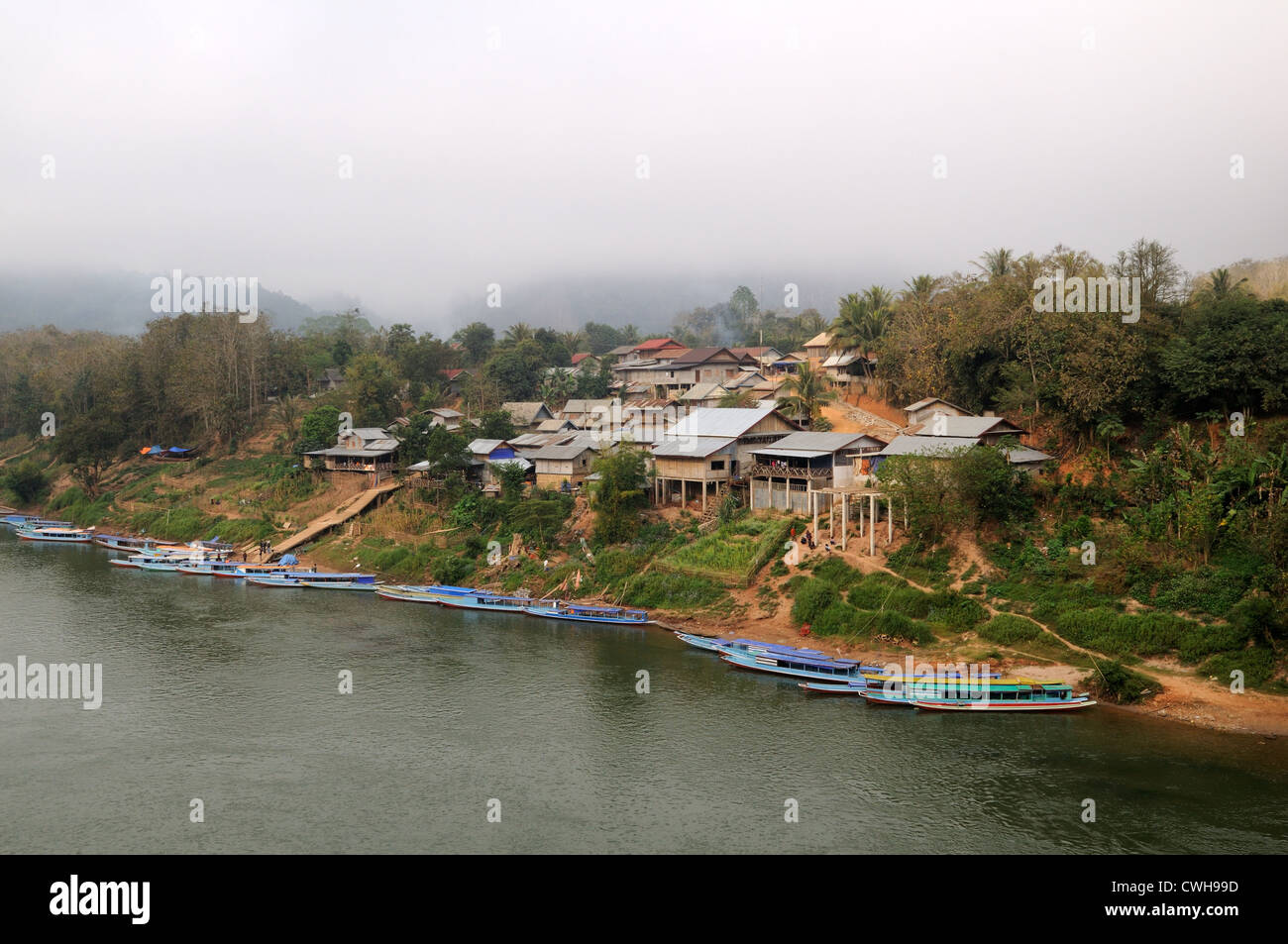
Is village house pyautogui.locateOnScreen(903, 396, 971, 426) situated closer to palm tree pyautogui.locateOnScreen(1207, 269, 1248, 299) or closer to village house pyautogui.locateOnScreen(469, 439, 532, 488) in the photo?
palm tree pyautogui.locateOnScreen(1207, 269, 1248, 299)

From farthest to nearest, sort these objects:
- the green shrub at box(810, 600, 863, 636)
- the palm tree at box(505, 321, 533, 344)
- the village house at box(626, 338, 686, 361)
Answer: the palm tree at box(505, 321, 533, 344)
the village house at box(626, 338, 686, 361)
the green shrub at box(810, 600, 863, 636)

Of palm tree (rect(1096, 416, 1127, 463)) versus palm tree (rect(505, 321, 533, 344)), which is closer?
palm tree (rect(1096, 416, 1127, 463))

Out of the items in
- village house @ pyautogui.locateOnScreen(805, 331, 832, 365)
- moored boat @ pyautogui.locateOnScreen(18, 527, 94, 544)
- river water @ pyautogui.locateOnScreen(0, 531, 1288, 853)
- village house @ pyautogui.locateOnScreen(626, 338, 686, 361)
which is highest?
village house @ pyautogui.locateOnScreen(626, 338, 686, 361)

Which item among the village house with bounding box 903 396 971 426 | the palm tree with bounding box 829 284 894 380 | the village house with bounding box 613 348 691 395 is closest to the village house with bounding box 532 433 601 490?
the village house with bounding box 903 396 971 426

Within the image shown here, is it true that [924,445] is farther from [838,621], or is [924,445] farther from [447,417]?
[447,417]

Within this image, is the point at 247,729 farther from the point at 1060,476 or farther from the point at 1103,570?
the point at 1060,476

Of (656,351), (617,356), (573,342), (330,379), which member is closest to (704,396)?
(656,351)

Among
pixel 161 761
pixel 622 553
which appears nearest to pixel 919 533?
pixel 622 553

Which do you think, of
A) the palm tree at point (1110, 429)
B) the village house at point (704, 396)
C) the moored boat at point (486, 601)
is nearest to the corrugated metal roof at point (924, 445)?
the palm tree at point (1110, 429)
